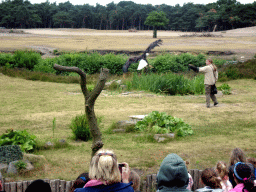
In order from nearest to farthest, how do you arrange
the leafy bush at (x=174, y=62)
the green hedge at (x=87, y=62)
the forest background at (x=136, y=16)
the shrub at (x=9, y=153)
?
the shrub at (x=9, y=153), the green hedge at (x=87, y=62), the leafy bush at (x=174, y=62), the forest background at (x=136, y=16)

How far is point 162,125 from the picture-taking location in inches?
357

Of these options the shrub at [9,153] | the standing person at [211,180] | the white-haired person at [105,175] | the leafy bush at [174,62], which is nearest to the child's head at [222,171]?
the standing person at [211,180]

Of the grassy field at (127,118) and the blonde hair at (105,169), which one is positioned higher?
the blonde hair at (105,169)

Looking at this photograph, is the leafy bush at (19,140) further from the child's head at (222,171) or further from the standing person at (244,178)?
the standing person at (244,178)

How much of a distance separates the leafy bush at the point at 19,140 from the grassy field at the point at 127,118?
0.35 metres

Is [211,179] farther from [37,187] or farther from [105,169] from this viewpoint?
[37,187]

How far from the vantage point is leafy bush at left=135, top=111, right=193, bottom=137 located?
8750mm

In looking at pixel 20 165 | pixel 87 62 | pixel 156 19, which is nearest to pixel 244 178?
pixel 20 165

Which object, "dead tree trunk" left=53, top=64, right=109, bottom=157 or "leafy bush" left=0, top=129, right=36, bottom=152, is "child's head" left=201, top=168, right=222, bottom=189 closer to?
"dead tree trunk" left=53, top=64, right=109, bottom=157

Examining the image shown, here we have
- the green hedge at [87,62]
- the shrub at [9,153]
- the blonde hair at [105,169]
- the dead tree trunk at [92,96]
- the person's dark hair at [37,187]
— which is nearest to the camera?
the person's dark hair at [37,187]

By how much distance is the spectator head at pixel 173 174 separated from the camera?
3.03 metres

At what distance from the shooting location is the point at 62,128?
988 cm

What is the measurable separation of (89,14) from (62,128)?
142 feet

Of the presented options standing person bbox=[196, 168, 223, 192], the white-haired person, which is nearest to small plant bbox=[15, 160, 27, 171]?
the white-haired person
